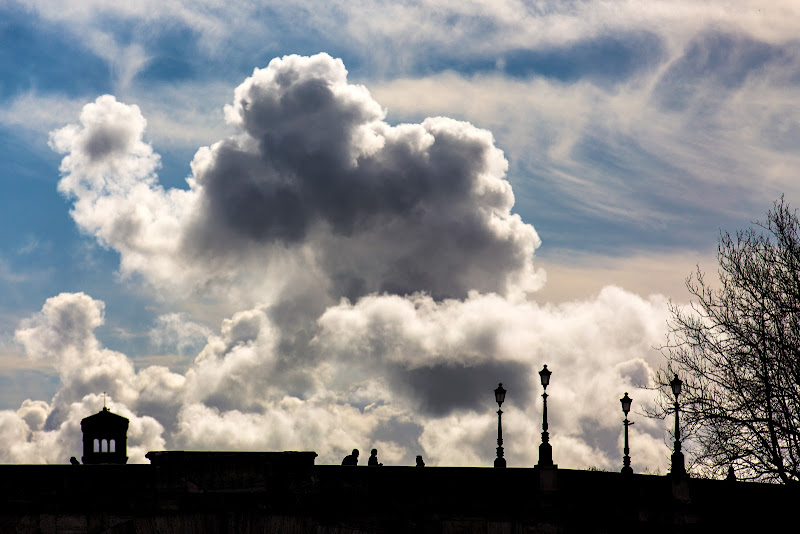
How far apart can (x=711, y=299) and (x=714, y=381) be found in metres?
2.69

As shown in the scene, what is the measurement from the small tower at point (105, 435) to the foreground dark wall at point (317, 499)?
30.6 meters

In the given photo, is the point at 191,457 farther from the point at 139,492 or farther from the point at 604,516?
the point at 604,516

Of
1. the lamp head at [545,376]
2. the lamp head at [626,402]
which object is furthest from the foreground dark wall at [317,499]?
the lamp head at [626,402]

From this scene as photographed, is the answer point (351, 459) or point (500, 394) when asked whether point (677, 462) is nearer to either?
point (500, 394)

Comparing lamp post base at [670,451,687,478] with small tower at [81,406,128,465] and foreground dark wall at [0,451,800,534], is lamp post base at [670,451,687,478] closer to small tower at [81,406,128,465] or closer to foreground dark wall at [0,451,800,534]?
foreground dark wall at [0,451,800,534]

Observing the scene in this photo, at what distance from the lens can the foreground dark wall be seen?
18.8 m

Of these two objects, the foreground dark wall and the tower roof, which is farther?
the tower roof

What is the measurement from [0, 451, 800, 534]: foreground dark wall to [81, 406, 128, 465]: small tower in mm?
30608

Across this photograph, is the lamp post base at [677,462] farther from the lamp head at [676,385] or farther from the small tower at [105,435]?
the small tower at [105,435]

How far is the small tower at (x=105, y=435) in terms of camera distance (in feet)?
159

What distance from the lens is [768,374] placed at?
2847 centimetres

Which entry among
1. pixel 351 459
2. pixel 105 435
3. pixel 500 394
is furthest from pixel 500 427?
pixel 105 435

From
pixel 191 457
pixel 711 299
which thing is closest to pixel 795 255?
pixel 711 299

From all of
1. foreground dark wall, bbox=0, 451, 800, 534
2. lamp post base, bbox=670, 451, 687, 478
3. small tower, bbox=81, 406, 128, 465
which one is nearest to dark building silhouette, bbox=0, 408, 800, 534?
foreground dark wall, bbox=0, 451, 800, 534
